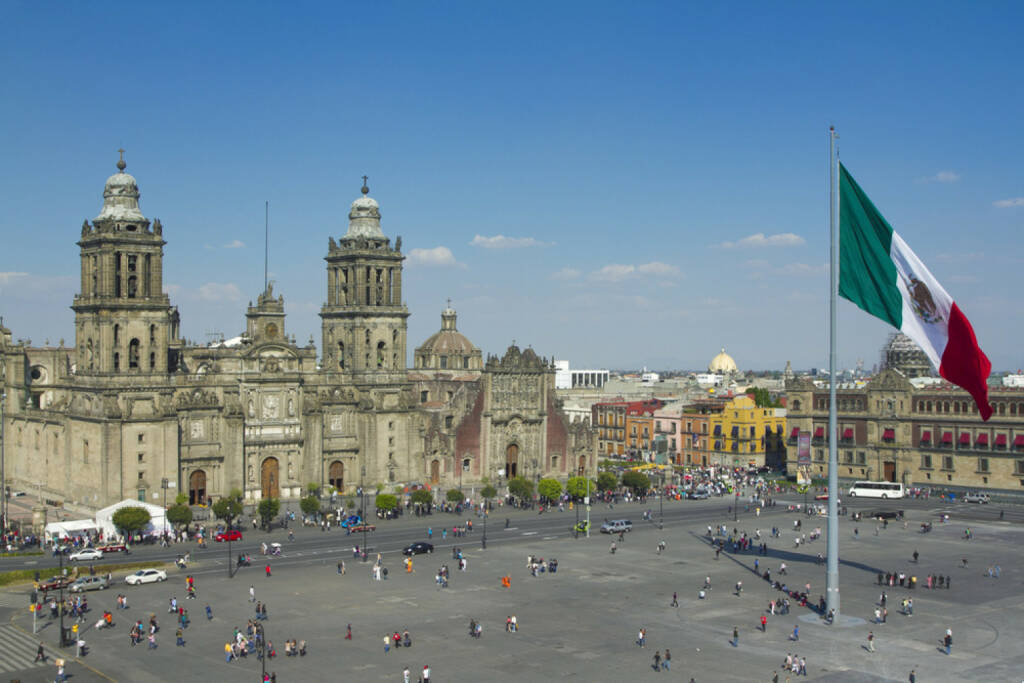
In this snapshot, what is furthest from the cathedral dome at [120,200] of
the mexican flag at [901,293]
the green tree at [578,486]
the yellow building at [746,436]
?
the yellow building at [746,436]

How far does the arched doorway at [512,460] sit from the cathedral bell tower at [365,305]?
568 inches

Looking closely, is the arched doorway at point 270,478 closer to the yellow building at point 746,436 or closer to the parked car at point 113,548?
the parked car at point 113,548

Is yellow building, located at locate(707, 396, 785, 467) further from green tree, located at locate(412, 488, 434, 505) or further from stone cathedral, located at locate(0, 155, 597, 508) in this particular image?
green tree, located at locate(412, 488, 434, 505)

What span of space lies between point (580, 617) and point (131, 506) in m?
38.6

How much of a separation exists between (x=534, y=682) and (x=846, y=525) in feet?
175

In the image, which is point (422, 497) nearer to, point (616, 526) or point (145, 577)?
point (616, 526)

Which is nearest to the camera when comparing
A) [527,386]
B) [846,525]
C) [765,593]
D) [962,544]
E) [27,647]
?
[27,647]

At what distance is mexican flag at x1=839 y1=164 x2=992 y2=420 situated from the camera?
4478cm

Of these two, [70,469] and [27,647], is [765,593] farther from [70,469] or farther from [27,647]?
[70,469]

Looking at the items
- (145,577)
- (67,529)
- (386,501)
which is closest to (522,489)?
(386,501)

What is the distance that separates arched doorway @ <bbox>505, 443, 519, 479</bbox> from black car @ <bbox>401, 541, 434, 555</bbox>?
137 feet

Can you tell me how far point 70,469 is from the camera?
99125 mm

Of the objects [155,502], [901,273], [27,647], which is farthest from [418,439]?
[901,273]

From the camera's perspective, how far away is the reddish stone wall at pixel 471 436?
11644 centimetres
